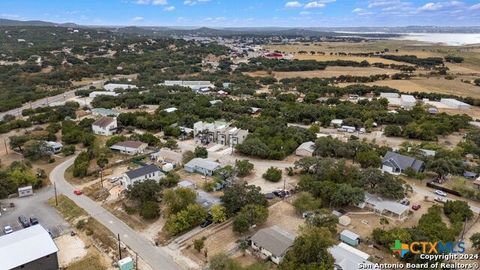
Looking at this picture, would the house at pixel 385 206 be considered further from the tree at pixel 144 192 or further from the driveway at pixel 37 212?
the driveway at pixel 37 212

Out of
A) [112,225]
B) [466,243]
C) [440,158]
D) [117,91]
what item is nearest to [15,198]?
[112,225]

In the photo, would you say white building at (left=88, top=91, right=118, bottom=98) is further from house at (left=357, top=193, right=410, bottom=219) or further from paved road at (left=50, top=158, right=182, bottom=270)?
house at (left=357, top=193, right=410, bottom=219)

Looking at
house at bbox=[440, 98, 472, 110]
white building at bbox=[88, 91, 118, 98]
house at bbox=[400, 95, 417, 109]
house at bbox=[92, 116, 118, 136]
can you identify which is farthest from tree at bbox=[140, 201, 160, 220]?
house at bbox=[440, 98, 472, 110]

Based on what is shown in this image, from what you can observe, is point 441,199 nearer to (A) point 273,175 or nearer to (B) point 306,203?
(B) point 306,203

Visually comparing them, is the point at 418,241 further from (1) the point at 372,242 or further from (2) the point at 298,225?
(2) the point at 298,225

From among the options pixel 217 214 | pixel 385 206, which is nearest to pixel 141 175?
pixel 217 214

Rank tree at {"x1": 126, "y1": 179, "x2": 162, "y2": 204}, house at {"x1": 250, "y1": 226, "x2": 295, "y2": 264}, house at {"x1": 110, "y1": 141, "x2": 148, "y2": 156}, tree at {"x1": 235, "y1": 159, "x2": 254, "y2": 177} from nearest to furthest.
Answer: house at {"x1": 250, "y1": 226, "x2": 295, "y2": 264} < tree at {"x1": 126, "y1": 179, "x2": 162, "y2": 204} < tree at {"x1": 235, "y1": 159, "x2": 254, "y2": 177} < house at {"x1": 110, "y1": 141, "x2": 148, "y2": 156}
